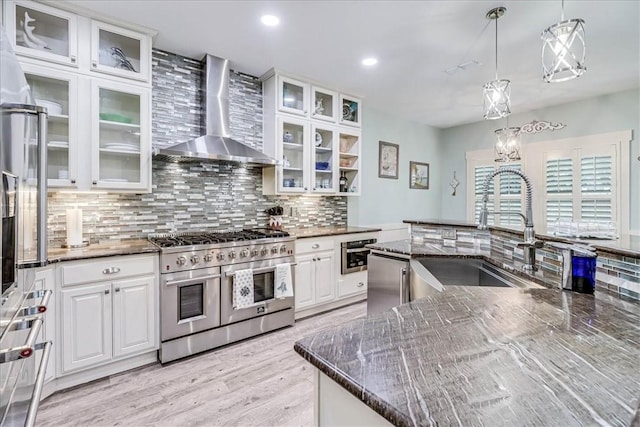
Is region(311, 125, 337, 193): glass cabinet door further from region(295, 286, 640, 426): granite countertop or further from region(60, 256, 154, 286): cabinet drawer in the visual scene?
region(295, 286, 640, 426): granite countertop

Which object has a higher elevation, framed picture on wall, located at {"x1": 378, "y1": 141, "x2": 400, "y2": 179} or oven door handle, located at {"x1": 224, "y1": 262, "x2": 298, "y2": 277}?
framed picture on wall, located at {"x1": 378, "y1": 141, "x2": 400, "y2": 179}

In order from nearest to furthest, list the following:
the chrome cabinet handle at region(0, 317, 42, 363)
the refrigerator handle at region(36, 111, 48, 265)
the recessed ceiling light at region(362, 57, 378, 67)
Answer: the chrome cabinet handle at region(0, 317, 42, 363)
the refrigerator handle at region(36, 111, 48, 265)
the recessed ceiling light at region(362, 57, 378, 67)

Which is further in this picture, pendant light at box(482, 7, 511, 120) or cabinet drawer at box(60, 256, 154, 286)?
pendant light at box(482, 7, 511, 120)

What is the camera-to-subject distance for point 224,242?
281 cm

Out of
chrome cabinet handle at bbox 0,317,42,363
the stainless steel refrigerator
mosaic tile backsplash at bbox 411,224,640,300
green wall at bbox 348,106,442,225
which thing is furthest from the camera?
green wall at bbox 348,106,442,225

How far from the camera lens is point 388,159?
5.22m

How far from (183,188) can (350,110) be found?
2.37m

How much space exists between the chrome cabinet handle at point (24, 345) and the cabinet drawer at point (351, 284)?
3.01 m

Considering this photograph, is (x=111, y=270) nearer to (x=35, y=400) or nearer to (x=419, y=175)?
(x=35, y=400)

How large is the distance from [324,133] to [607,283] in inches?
128

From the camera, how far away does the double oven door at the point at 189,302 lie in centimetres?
255

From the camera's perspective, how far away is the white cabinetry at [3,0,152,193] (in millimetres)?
2307

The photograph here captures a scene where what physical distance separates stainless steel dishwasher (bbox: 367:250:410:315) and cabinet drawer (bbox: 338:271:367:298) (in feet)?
3.94

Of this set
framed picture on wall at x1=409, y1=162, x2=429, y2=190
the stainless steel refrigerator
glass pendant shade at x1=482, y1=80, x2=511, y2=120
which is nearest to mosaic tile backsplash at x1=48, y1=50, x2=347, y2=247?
the stainless steel refrigerator
